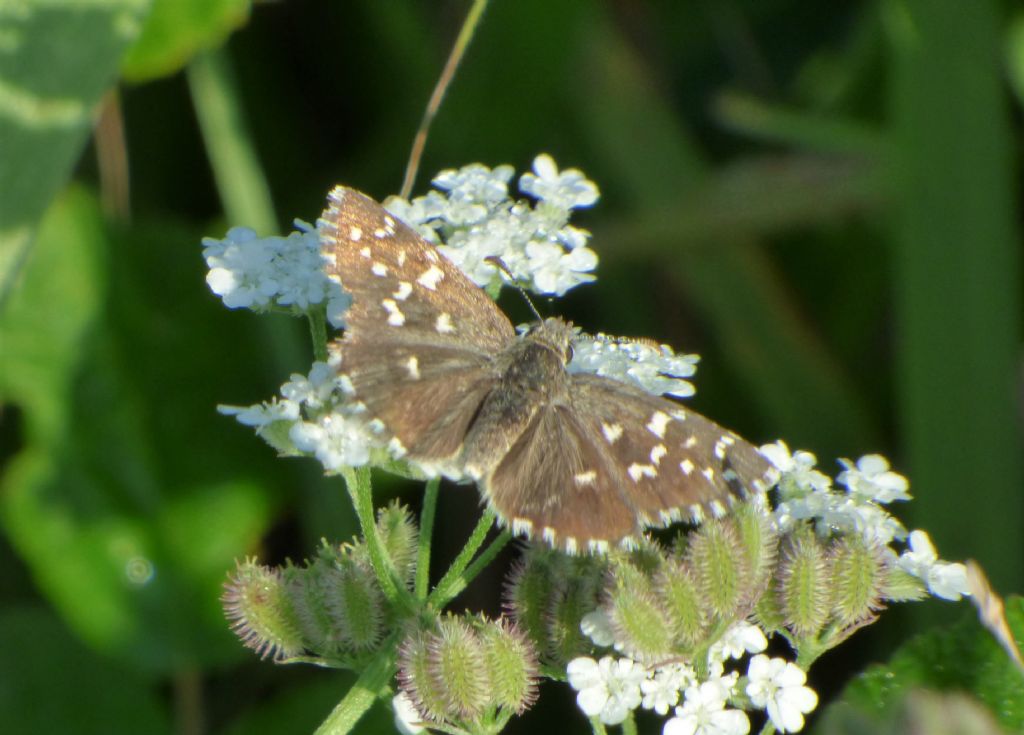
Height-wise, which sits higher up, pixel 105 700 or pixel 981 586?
pixel 981 586

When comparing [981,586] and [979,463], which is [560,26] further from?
[981,586]

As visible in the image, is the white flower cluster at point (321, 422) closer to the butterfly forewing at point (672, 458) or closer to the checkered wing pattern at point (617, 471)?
the checkered wing pattern at point (617, 471)

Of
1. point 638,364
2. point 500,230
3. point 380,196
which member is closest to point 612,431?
point 638,364

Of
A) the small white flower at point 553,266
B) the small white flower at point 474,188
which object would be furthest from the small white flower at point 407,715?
the small white flower at point 474,188

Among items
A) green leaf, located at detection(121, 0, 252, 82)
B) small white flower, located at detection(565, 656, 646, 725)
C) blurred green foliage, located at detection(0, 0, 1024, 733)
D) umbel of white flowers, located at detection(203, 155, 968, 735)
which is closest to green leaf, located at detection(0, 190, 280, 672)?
blurred green foliage, located at detection(0, 0, 1024, 733)

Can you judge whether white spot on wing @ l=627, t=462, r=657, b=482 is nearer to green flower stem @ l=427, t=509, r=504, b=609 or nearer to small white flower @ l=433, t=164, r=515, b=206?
green flower stem @ l=427, t=509, r=504, b=609

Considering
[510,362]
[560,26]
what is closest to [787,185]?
[560,26]
